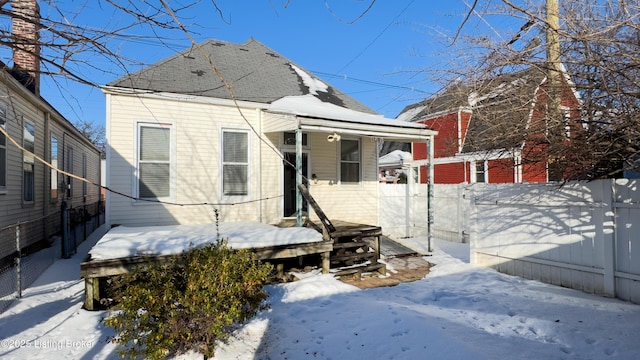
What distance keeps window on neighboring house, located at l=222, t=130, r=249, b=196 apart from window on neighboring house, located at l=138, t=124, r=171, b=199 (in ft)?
4.06

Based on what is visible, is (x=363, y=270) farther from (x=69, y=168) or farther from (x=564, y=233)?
(x=69, y=168)

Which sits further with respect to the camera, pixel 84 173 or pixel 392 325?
pixel 84 173

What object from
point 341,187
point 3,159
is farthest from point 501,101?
point 3,159

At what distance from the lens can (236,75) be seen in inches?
A: 375

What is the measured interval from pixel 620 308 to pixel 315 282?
4228 millimetres

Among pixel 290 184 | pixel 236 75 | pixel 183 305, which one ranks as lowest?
pixel 183 305

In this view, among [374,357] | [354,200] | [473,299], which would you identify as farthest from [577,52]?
[354,200]

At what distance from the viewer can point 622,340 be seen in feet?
12.1

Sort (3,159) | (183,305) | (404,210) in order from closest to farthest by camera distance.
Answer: (183,305)
(3,159)
(404,210)

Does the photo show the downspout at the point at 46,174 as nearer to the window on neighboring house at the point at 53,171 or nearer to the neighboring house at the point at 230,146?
the window on neighboring house at the point at 53,171

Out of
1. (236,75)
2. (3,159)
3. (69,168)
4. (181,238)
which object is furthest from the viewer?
(69,168)

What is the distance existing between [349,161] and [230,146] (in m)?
3.47

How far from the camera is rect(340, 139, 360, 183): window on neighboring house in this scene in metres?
10.1

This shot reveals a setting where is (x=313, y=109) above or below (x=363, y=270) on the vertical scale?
above
